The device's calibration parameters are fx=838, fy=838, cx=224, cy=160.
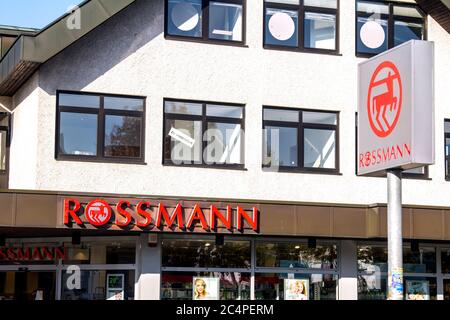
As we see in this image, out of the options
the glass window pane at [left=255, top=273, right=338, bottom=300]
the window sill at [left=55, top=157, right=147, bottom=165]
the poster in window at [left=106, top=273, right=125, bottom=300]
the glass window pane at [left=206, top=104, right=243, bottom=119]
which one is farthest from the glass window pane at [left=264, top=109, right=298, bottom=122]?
the poster in window at [left=106, top=273, right=125, bottom=300]

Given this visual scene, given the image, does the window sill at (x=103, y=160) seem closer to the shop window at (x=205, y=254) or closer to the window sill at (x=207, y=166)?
the window sill at (x=207, y=166)

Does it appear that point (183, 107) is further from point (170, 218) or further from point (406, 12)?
point (406, 12)

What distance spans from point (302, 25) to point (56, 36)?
→ 6.05m

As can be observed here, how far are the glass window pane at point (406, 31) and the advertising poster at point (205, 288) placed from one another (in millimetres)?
7435

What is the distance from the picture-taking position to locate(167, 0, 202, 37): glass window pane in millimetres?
19125

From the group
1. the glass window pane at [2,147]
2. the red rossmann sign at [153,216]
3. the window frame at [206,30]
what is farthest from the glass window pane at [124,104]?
the glass window pane at [2,147]

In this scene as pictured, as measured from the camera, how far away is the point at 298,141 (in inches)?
776

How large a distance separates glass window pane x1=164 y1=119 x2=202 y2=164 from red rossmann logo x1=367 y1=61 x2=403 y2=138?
Answer: 690 cm

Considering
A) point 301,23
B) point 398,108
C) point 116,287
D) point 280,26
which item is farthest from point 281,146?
point 398,108

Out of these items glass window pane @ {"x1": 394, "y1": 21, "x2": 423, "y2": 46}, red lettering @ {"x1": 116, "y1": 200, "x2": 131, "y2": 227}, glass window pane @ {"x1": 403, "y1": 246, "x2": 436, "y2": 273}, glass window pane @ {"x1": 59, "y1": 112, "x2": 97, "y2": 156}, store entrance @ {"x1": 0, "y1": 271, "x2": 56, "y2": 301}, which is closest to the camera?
red lettering @ {"x1": 116, "y1": 200, "x2": 131, "y2": 227}

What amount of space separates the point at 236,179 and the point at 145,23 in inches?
161

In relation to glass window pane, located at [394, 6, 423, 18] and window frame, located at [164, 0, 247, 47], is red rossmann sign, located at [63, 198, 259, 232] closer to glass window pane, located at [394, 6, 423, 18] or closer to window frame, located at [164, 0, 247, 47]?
window frame, located at [164, 0, 247, 47]
